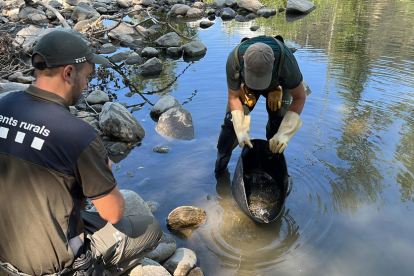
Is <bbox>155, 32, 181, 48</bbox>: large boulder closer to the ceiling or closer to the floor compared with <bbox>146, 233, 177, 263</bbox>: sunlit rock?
closer to the ceiling

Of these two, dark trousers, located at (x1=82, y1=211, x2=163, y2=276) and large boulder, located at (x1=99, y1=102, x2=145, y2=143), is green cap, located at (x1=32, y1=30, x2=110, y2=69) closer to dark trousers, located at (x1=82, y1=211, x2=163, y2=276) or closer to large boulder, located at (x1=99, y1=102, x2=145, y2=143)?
dark trousers, located at (x1=82, y1=211, x2=163, y2=276)

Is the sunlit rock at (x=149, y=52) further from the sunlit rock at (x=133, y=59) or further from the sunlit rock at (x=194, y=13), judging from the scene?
the sunlit rock at (x=194, y=13)

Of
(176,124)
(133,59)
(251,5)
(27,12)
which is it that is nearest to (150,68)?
(133,59)

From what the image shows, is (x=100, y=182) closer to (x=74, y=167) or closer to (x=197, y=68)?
(x=74, y=167)

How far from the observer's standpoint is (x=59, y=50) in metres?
2.05

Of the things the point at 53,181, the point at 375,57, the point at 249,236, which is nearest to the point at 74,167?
the point at 53,181

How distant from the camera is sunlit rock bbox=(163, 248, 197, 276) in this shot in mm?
2979

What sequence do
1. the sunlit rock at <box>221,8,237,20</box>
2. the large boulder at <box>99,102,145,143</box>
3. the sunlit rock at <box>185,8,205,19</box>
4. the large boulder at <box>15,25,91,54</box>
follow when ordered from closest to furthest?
the large boulder at <box>99,102,145,143</box>, the large boulder at <box>15,25,91,54</box>, the sunlit rock at <box>221,8,237,20</box>, the sunlit rock at <box>185,8,205,19</box>

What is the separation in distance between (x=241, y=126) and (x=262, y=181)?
82 cm

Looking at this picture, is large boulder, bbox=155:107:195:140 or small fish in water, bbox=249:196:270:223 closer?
small fish in water, bbox=249:196:270:223

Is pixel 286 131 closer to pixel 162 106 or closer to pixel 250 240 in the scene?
pixel 250 240

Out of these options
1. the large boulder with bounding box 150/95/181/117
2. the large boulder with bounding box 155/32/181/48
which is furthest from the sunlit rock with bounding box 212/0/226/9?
the large boulder with bounding box 150/95/181/117

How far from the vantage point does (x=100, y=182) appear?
2.05 meters

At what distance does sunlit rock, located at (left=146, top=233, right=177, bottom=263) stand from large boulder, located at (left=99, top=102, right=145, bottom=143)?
2.45m
